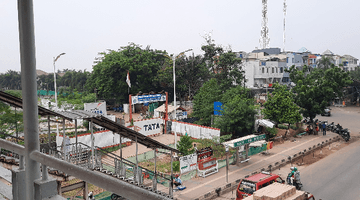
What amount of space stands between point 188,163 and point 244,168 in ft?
11.2

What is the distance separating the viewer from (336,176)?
48.7ft

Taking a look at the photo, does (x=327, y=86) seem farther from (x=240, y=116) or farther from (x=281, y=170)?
(x=281, y=170)

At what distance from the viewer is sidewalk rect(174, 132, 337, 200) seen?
12.7 m

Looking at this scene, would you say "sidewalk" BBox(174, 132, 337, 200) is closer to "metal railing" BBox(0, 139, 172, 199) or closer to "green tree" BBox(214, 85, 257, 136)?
"green tree" BBox(214, 85, 257, 136)

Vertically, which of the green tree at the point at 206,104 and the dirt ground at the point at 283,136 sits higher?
the green tree at the point at 206,104

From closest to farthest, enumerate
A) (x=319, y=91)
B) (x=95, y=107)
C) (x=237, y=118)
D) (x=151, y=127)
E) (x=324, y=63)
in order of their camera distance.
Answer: (x=237, y=118)
(x=319, y=91)
(x=151, y=127)
(x=95, y=107)
(x=324, y=63)

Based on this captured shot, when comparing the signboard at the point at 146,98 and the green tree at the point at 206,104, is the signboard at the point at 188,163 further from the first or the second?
the green tree at the point at 206,104

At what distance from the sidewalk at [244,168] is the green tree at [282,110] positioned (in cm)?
178

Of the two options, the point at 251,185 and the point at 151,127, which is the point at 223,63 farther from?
the point at 251,185

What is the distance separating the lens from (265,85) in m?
53.4

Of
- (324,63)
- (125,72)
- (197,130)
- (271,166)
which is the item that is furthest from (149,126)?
(324,63)

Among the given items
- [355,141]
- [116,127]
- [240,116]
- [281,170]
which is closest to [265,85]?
[355,141]

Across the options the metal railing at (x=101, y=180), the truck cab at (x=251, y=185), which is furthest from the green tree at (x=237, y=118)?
the metal railing at (x=101, y=180)

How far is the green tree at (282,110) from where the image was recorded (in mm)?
22312
